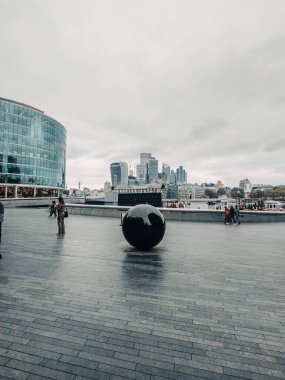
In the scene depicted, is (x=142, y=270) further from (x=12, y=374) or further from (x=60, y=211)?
(x=60, y=211)

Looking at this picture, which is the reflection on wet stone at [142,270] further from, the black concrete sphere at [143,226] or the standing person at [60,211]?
the standing person at [60,211]

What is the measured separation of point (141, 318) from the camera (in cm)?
407

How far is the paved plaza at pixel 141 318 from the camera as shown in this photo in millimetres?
2930

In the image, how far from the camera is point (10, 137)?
67.3 m

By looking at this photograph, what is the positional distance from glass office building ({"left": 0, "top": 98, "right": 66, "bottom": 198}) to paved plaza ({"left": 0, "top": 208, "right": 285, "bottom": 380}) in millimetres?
67677

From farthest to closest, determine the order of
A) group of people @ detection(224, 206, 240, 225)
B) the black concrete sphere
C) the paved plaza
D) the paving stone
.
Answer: group of people @ detection(224, 206, 240, 225) → the black concrete sphere → the paved plaza → the paving stone

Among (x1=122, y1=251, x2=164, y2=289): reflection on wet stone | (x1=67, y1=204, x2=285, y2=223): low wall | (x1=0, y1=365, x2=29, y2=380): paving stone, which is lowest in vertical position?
(x1=122, y1=251, x2=164, y2=289): reflection on wet stone

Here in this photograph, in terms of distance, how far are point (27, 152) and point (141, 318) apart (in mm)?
76769

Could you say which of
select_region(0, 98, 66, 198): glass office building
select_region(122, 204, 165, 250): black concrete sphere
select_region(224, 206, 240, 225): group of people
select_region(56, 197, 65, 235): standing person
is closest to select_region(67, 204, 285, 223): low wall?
select_region(224, 206, 240, 225): group of people

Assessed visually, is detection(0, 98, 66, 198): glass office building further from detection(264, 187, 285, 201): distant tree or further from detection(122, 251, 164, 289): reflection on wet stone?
detection(264, 187, 285, 201): distant tree

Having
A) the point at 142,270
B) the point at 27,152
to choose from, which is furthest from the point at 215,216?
the point at 27,152

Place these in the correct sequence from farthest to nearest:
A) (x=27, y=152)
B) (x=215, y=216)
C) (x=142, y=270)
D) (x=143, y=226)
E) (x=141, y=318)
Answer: (x=27, y=152), (x=215, y=216), (x=143, y=226), (x=142, y=270), (x=141, y=318)

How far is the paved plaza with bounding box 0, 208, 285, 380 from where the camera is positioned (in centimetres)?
293

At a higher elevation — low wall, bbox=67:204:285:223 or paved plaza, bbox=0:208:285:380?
low wall, bbox=67:204:285:223
